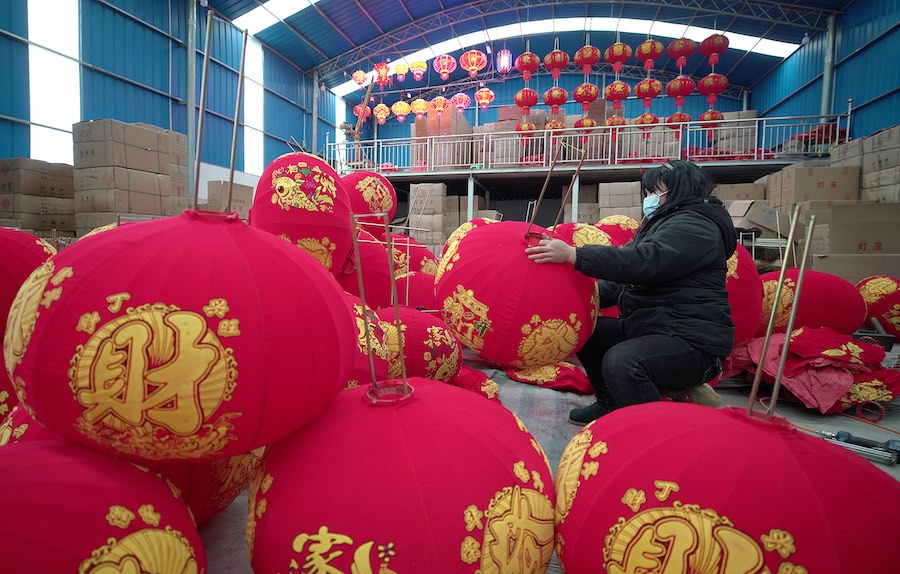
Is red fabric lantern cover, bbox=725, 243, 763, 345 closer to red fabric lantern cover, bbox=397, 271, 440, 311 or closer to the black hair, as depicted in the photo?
the black hair

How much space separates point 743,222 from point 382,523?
6.30m

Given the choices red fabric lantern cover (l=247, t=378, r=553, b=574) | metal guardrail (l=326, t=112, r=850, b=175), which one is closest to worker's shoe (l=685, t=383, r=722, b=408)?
red fabric lantern cover (l=247, t=378, r=553, b=574)

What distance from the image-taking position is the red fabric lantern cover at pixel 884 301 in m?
→ 3.39

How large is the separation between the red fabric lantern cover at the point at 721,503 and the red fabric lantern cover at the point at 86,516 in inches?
25.4

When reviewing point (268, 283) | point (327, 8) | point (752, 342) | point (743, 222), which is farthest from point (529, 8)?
point (268, 283)

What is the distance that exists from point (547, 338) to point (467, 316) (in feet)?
1.00

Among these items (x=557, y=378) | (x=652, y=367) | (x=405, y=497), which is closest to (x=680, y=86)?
(x=557, y=378)

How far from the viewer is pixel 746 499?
717 millimetres

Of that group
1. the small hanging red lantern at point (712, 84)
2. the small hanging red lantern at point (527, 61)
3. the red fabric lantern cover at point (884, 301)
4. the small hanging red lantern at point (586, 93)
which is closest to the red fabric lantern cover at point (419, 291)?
the red fabric lantern cover at point (884, 301)

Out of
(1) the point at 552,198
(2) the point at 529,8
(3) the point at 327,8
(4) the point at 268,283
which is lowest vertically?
(4) the point at 268,283

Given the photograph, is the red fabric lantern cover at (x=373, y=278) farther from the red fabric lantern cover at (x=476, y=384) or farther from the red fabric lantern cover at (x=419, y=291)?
the red fabric lantern cover at (x=476, y=384)

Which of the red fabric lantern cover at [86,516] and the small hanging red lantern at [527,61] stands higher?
the small hanging red lantern at [527,61]

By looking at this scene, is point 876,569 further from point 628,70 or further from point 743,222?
point 628,70

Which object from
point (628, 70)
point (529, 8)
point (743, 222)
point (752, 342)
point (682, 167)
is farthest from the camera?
point (628, 70)
